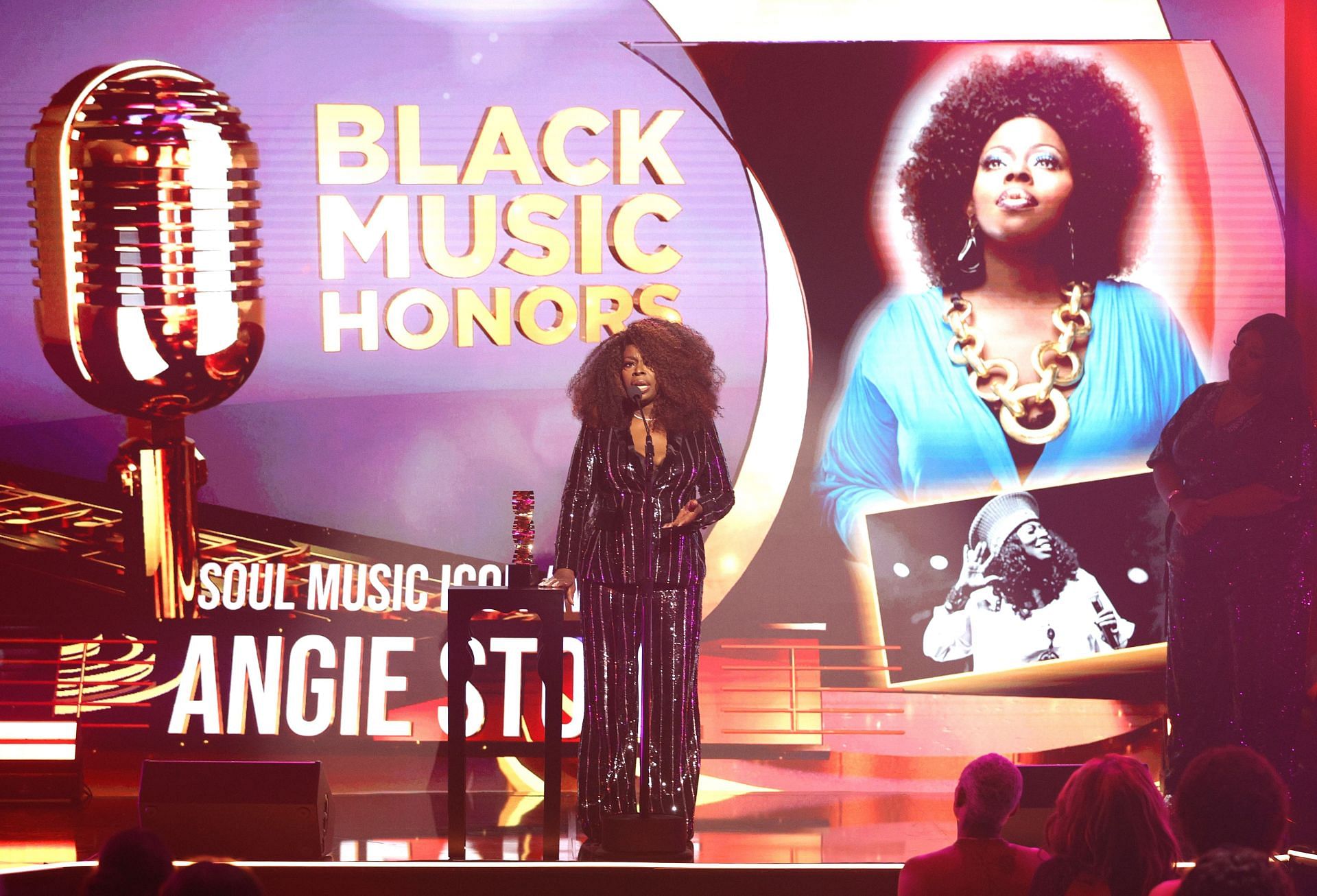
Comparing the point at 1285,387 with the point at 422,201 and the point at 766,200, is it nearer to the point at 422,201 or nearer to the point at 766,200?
the point at 766,200

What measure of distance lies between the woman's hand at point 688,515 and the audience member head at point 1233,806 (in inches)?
92.8

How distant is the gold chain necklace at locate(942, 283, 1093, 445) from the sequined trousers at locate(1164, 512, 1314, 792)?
0.76 meters

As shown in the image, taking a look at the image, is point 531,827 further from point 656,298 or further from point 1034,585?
point 1034,585

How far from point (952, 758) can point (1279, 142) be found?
2793mm

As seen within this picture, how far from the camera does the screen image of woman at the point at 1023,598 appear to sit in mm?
5938

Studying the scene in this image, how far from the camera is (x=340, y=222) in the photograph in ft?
19.4

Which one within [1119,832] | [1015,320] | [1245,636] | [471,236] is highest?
[471,236]

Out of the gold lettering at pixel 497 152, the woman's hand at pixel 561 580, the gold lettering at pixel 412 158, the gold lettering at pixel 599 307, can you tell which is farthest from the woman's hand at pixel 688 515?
the gold lettering at pixel 412 158

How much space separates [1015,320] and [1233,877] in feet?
13.4

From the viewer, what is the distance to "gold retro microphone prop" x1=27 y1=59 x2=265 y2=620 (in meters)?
5.71

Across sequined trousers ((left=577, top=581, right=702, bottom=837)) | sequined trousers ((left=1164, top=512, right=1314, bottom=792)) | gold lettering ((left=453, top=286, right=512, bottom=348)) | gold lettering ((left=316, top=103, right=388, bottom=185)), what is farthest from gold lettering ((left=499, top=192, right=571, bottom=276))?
sequined trousers ((left=1164, top=512, right=1314, bottom=792))

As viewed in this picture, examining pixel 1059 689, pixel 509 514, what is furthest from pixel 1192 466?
pixel 509 514

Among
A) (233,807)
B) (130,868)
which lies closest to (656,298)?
(233,807)

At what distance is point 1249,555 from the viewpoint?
5445mm
